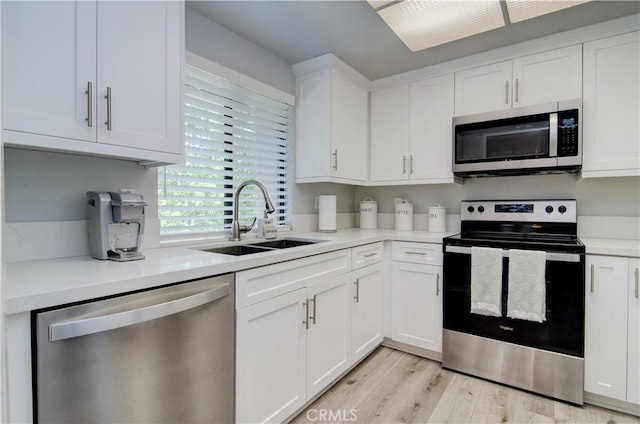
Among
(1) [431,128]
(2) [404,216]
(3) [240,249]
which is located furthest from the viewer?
(2) [404,216]

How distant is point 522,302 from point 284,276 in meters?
1.45

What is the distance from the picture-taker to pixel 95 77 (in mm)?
1213

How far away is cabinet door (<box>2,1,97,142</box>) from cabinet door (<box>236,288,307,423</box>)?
970 mm

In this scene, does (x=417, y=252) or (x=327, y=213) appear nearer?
(x=417, y=252)

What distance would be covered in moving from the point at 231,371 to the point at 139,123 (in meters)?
1.09

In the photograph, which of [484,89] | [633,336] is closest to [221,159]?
[484,89]

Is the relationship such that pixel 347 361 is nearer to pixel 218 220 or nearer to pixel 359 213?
pixel 218 220

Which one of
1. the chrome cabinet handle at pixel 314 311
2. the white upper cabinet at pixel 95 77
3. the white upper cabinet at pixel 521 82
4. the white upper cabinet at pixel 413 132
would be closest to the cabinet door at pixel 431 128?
the white upper cabinet at pixel 413 132

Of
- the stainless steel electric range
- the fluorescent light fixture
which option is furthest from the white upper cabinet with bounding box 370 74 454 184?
the fluorescent light fixture

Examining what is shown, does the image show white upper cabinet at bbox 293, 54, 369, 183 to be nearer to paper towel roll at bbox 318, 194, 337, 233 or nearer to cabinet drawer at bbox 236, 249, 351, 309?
paper towel roll at bbox 318, 194, 337, 233

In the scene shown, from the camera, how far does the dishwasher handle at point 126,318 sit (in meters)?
0.89

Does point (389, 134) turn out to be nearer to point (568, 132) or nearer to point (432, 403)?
point (568, 132)

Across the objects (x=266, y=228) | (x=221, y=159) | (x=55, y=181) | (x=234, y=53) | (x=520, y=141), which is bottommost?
(x=266, y=228)

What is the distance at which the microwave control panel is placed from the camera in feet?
6.70
